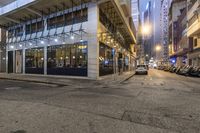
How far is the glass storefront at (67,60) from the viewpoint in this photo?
23.1 metres

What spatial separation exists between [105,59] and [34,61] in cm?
1020

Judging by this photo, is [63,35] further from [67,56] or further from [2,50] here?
[2,50]

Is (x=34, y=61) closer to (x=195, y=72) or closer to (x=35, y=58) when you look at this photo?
(x=35, y=58)

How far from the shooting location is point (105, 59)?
26375mm

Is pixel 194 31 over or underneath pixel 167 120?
over

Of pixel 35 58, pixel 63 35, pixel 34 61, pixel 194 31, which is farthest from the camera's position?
pixel 194 31

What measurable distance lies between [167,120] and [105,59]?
2060 cm

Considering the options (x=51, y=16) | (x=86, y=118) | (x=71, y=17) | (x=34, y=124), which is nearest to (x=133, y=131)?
(x=86, y=118)

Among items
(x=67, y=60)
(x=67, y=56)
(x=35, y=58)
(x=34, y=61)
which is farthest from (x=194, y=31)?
(x=34, y=61)

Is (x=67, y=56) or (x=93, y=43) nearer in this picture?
(x=93, y=43)

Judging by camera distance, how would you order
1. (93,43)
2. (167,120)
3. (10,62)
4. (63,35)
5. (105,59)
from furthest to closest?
(10,62)
(105,59)
(63,35)
(93,43)
(167,120)

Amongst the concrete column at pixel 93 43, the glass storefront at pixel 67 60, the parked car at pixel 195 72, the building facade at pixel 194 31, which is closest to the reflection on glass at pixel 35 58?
the glass storefront at pixel 67 60

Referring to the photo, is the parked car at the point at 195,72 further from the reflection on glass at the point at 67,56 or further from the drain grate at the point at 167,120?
the drain grate at the point at 167,120

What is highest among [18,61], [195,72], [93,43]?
[93,43]
